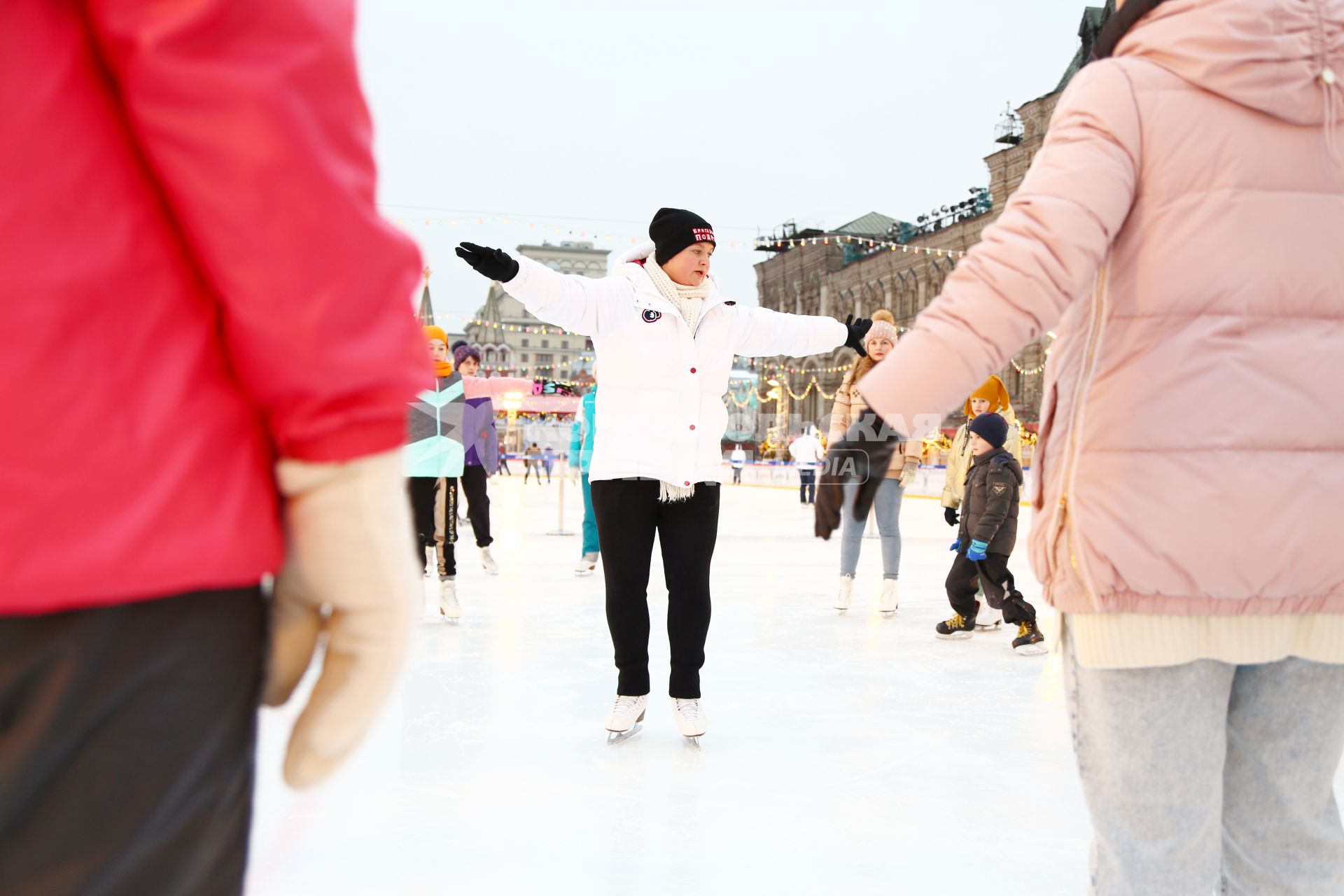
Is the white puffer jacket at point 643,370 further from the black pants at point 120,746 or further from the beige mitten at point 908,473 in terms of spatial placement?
the beige mitten at point 908,473

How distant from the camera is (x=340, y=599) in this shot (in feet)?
2.27

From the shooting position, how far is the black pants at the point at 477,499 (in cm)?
603

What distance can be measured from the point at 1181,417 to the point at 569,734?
85.2 inches

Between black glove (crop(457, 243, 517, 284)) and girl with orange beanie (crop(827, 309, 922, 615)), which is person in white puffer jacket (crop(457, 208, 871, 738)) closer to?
black glove (crop(457, 243, 517, 284))

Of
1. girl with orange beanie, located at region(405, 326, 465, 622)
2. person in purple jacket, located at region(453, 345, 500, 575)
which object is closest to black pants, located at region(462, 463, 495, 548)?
person in purple jacket, located at region(453, 345, 500, 575)

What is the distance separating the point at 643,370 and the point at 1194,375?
73.3 inches

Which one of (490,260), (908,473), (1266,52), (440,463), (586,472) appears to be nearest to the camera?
(1266,52)

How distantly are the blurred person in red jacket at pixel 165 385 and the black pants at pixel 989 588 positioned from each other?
13.0 feet

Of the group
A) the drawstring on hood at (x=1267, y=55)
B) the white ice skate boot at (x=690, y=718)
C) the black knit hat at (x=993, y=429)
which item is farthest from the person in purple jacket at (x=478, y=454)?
the drawstring on hood at (x=1267, y=55)

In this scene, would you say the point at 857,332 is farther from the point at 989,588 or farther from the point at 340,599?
the point at 340,599

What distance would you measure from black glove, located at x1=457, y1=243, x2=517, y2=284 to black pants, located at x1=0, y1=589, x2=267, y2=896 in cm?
206

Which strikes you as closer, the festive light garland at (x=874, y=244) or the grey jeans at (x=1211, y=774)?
the grey jeans at (x=1211, y=774)

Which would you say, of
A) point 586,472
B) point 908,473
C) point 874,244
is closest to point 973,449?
point 908,473

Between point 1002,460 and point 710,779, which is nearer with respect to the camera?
point 710,779
